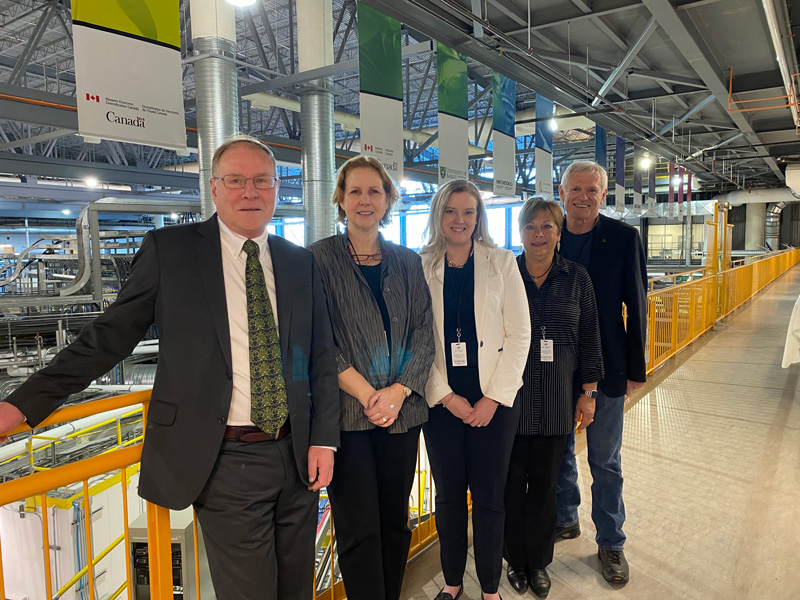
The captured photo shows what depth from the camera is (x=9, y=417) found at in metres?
1.25

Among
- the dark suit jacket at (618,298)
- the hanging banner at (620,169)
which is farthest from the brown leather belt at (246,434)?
the hanging banner at (620,169)

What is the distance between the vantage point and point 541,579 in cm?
239

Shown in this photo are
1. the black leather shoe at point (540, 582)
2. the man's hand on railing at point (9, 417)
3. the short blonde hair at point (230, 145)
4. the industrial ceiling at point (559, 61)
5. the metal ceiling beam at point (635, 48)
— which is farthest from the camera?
the metal ceiling beam at point (635, 48)

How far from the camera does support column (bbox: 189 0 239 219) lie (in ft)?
18.3

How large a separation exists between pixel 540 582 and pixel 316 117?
23.5 ft

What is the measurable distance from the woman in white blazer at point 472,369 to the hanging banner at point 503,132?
4.53 metres

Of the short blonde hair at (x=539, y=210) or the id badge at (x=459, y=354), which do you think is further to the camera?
the short blonde hair at (x=539, y=210)

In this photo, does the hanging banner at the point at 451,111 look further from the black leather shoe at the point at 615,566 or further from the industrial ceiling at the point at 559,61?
the black leather shoe at the point at 615,566

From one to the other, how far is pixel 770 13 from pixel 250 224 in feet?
18.7

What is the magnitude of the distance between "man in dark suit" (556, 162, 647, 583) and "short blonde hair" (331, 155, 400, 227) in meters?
0.97

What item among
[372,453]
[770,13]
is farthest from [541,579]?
[770,13]

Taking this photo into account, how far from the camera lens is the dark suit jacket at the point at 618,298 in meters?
2.45

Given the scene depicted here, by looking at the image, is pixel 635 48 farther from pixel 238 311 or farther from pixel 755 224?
pixel 755 224

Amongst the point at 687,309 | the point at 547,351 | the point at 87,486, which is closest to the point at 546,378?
the point at 547,351
